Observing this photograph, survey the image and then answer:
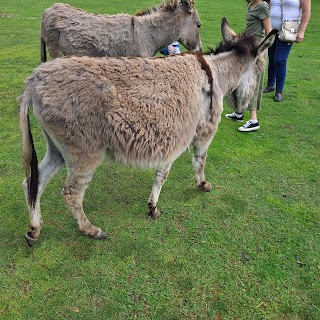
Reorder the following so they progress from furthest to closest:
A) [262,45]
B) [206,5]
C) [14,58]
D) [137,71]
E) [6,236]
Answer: [206,5] < [14,58] < [262,45] < [6,236] < [137,71]

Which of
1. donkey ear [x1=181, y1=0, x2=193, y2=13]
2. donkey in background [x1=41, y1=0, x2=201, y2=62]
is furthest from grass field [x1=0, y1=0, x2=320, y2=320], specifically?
donkey ear [x1=181, y1=0, x2=193, y2=13]

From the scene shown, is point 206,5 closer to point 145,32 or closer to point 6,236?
point 145,32

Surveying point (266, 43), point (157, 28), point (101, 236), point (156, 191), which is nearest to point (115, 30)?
point (157, 28)

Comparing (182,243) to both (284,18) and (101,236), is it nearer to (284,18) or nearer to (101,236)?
(101,236)

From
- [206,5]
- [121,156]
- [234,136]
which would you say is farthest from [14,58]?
[206,5]

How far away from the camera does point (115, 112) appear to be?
2535mm

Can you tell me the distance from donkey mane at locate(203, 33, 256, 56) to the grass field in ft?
4.84

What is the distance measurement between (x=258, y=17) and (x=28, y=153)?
3.80 m

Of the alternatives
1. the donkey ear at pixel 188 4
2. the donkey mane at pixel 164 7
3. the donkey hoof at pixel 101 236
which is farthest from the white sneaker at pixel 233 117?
the donkey hoof at pixel 101 236

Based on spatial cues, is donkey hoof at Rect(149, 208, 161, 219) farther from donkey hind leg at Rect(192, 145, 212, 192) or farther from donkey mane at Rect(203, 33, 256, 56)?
donkey mane at Rect(203, 33, 256, 56)

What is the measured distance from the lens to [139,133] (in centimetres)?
266

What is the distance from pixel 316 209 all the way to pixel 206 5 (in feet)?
46.9

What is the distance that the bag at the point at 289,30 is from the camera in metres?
5.23

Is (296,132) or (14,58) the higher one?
(14,58)
